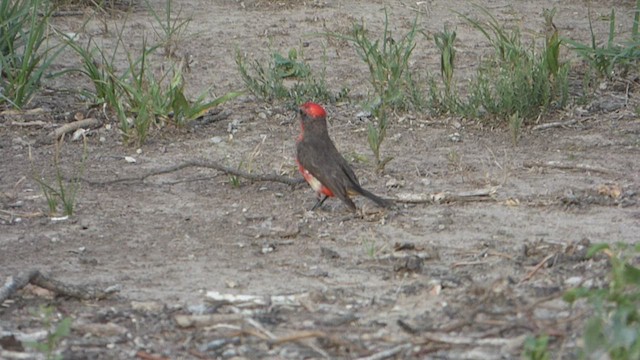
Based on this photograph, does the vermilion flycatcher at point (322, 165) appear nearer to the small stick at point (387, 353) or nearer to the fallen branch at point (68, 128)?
the fallen branch at point (68, 128)

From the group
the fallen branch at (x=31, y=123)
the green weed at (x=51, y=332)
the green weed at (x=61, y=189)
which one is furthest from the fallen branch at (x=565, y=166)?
the green weed at (x=51, y=332)

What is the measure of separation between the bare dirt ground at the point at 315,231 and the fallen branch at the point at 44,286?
2.2 inches

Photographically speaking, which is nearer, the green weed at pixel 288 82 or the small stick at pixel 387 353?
the small stick at pixel 387 353

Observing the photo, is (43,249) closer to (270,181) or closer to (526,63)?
(270,181)

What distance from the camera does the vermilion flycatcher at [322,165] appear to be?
6.41 meters

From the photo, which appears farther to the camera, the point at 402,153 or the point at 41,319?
the point at 402,153

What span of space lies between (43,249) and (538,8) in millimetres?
5792

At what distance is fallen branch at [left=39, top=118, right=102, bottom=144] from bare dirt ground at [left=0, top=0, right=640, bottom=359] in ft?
0.24

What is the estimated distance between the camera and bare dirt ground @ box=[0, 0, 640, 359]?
4.64m

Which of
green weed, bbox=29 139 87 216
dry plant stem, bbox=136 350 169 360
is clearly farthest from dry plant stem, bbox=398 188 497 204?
dry plant stem, bbox=136 350 169 360

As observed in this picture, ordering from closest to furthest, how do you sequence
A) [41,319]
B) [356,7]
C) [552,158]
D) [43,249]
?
[41,319], [43,249], [552,158], [356,7]

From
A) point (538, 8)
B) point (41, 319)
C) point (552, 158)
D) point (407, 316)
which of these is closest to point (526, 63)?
point (552, 158)

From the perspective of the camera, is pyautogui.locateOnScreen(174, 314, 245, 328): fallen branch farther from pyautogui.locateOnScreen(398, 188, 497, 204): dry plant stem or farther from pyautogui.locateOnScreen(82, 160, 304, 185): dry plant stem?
pyautogui.locateOnScreen(82, 160, 304, 185): dry plant stem

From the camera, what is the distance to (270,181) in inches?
275
